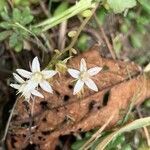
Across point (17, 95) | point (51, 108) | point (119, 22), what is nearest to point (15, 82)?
point (17, 95)

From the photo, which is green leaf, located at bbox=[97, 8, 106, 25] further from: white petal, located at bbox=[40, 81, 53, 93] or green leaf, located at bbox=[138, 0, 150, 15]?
white petal, located at bbox=[40, 81, 53, 93]

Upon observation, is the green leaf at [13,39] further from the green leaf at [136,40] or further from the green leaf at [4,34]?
the green leaf at [136,40]

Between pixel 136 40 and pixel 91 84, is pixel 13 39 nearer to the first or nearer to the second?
pixel 91 84

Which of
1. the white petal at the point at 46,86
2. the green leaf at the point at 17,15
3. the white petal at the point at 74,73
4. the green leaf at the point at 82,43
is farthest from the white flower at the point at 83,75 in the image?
the green leaf at the point at 17,15

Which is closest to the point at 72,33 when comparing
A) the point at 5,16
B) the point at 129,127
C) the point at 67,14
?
the point at 67,14

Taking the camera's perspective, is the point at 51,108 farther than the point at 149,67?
No

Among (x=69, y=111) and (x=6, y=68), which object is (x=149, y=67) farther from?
(x=6, y=68)
